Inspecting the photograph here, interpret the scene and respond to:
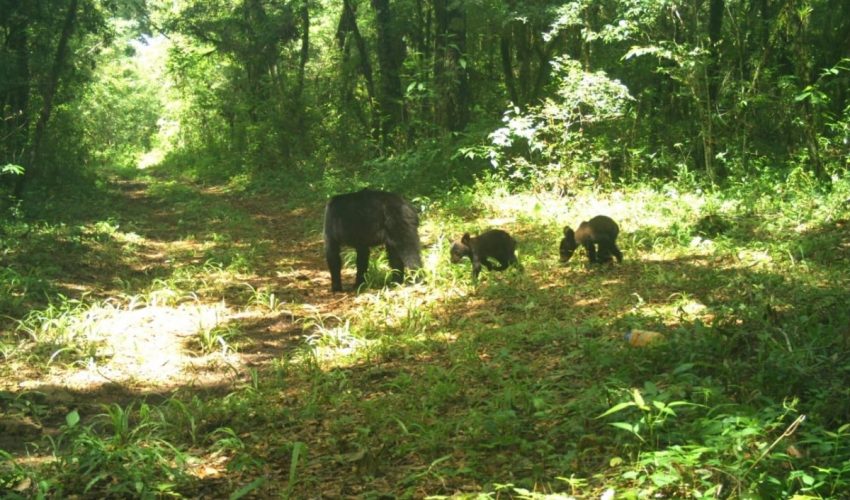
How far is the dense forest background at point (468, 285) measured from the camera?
3.81m

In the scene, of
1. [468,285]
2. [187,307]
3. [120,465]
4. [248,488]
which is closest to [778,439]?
[248,488]

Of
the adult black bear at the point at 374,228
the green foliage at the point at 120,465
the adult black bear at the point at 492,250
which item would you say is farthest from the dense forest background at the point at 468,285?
the adult black bear at the point at 374,228

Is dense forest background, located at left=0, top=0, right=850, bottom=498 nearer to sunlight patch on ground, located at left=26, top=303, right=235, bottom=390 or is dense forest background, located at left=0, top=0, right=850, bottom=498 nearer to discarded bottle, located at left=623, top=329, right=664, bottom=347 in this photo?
sunlight patch on ground, located at left=26, top=303, right=235, bottom=390

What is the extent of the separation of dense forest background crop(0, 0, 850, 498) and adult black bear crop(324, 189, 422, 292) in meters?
0.41

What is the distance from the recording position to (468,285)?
7785 millimetres

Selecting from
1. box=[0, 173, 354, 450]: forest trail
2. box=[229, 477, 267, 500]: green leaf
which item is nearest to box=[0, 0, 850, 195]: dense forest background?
box=[0, 173, 354, 450]: forest trail

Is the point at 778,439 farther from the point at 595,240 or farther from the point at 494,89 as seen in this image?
the point at 494,89

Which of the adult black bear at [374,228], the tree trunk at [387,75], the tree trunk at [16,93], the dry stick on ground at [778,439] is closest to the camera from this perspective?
the dry stick on ground at [778,439]

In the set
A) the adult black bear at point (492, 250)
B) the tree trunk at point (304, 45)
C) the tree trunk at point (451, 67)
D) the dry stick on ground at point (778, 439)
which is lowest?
the dry stick on ground at point (778, 439)

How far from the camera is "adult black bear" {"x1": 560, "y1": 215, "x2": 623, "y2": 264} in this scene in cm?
786

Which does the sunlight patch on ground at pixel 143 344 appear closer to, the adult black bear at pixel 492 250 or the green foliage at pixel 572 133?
the adult black bear at pixel 492 250

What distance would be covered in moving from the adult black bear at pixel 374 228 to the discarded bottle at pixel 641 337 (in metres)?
3.44

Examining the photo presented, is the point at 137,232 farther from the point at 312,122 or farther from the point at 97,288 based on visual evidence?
the point at 312,122

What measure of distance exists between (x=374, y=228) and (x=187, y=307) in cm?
222
